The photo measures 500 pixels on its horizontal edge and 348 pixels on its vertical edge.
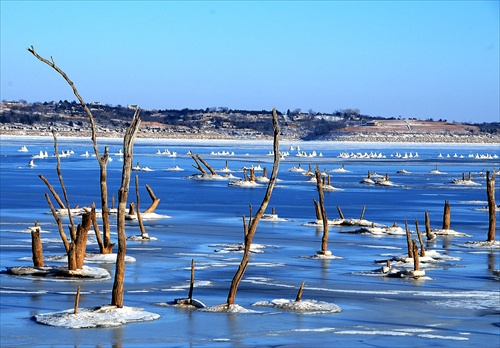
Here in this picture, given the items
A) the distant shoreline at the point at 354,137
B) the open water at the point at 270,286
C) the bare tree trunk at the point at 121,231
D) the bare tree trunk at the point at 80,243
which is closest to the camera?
the open water at the point at 270,286

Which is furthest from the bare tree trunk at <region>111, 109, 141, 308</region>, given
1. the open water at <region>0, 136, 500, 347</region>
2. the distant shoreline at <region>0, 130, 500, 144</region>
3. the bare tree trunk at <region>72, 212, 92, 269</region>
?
the distant shoreline at <region>0, 130, 500, 144</region>

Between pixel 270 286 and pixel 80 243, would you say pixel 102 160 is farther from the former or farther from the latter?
pixel 270 286

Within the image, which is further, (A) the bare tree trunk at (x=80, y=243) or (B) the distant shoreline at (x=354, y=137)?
(B) the distant shoreline at (x=354, y=137)

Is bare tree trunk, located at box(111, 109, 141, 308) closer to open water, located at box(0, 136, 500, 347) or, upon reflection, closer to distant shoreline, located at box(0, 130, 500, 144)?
open water, located at box(0, 136, 500, 347)

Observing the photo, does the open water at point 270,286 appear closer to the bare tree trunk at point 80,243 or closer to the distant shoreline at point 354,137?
the bare tree trunk at point 80,243

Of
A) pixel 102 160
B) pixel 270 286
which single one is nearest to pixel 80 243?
pixel 102 160

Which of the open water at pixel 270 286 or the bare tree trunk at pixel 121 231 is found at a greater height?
the bare tree trunk at pixel 121 231

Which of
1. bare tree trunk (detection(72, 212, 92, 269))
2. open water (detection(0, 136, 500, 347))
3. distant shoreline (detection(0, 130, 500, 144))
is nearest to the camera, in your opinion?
open water (detection(0, 136, 500, 347))

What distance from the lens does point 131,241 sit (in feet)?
73.6

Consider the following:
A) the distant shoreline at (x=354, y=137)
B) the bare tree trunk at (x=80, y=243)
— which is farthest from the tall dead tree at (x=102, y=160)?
the distant shoreline at (x=354, y=137)

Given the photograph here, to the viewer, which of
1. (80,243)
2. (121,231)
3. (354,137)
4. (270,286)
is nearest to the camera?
(121,231)

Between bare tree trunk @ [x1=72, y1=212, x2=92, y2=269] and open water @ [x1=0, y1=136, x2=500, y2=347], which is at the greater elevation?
bare tree trunk @ [x1=72, y1=212, x2=92, y2=269]

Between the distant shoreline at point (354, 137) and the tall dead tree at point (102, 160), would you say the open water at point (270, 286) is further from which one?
the distant shoreline at point (354, 137)

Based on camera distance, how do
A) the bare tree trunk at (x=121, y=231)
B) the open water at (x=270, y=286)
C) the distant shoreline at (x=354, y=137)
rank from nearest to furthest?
the open water at (x=270, y=286) → the bare tree trunk at (x=121, y=231) → the distant shoreline at (x=354, y=137)
